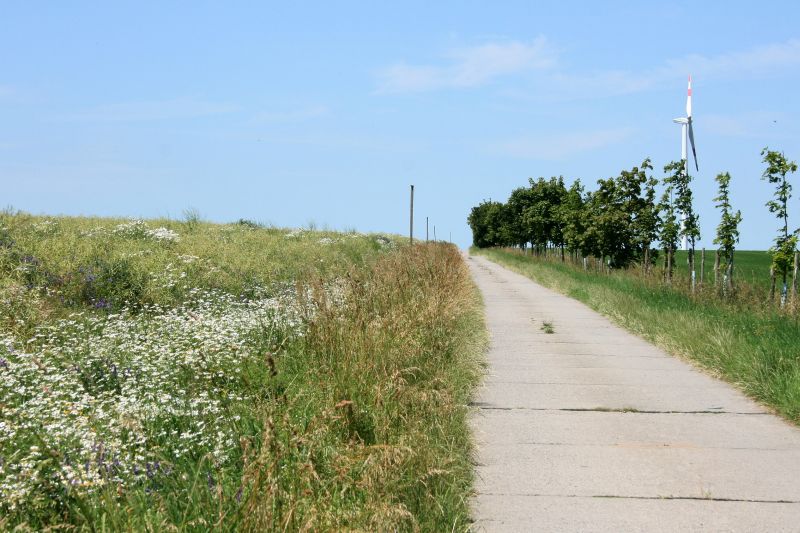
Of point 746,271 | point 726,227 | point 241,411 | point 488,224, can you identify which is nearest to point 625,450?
point 241,411

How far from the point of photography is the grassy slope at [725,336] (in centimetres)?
761

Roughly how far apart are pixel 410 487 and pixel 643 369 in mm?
5858

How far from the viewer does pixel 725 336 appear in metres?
9.43

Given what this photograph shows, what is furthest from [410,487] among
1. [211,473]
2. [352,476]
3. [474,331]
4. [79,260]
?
[79,260]

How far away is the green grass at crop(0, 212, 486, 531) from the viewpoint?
3.47 metres

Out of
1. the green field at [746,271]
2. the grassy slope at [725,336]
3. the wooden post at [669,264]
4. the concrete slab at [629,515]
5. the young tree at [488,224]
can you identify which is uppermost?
the young tree at [488,224]

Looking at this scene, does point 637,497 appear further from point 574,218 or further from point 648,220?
point 574,218

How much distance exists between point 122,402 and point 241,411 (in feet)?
2.72

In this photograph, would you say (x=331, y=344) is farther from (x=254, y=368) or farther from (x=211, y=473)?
(x=211, y=473)

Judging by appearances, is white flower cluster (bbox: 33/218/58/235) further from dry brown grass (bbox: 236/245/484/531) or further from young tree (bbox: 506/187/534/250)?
young tree (bbox: 506/187/534/250)

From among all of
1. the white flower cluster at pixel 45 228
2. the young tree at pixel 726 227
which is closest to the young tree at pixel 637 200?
the young tree at pixel 726 227

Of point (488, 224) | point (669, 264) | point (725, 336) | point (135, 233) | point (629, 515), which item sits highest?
point (488, 224)

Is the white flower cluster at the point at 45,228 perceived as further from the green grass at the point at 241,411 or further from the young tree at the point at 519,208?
the young tree at the point at 519,208

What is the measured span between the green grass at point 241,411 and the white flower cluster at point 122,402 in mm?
23
